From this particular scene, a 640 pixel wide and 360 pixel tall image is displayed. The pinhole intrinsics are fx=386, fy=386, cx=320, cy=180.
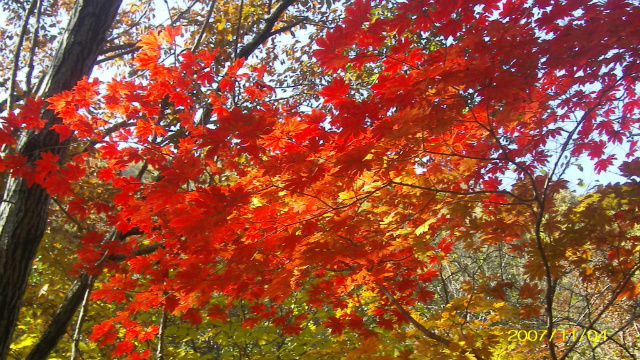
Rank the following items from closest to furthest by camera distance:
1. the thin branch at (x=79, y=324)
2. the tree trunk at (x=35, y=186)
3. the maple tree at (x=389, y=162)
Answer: the maple tree at (x=389, y=162), the tree trunk at (x=35, y=186), the thin branch at (x=79, y=324)

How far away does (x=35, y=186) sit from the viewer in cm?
262

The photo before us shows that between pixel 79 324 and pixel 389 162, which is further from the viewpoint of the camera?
pixel 79 324

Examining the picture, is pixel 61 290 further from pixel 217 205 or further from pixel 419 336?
pixel 419 336

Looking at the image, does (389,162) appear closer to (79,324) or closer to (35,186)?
(35,186)

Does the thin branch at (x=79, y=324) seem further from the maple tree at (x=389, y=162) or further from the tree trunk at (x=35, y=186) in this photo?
the tree trunk at (x=35, y=186)

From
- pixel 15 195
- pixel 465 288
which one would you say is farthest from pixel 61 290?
pixel 465 288

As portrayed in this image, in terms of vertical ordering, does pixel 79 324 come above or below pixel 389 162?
below

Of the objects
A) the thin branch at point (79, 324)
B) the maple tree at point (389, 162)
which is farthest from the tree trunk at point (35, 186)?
the thin branch at point (79, 324)

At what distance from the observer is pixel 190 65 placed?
2.89 meters

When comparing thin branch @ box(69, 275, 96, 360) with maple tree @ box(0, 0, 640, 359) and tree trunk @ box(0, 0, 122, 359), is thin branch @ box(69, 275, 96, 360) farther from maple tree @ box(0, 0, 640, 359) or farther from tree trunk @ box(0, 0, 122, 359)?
tree trunk @ box(0, 0, 122, 359)

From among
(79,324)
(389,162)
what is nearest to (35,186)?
(79,324)

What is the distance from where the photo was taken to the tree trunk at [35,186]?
245 cm

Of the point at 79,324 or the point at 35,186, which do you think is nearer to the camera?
the point at 35,186

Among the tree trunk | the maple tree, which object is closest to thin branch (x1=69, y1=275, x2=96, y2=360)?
the maple tree
